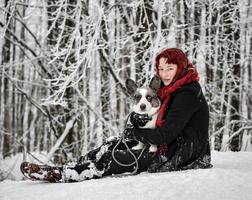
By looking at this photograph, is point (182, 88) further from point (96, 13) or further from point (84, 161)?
point (96, 13)

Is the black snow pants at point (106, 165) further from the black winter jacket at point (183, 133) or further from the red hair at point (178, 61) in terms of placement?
the red hair at point (178, 61)

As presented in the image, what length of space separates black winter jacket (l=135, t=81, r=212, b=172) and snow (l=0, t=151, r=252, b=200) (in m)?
0.42

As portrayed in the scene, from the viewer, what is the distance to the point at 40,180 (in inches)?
164

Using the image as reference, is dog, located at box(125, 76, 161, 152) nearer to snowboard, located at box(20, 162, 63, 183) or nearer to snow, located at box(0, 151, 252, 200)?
snow, located at box(0, 151, 252, 200)

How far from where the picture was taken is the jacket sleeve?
3.83 metres

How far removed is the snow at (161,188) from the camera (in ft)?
9.87

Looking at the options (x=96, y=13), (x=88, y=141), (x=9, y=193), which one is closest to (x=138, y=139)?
(x=9, y=193)

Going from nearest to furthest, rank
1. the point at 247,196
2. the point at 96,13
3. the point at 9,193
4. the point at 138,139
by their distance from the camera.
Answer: the point at 247,196 → the point at 9,193 → the point at 138,139 → the point at 96,13

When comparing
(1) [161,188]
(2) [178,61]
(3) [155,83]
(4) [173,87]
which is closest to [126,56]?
(3) [155,83]

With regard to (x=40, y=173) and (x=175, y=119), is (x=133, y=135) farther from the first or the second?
(x=40, y=173)

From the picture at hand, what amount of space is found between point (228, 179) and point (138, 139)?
1.06 m

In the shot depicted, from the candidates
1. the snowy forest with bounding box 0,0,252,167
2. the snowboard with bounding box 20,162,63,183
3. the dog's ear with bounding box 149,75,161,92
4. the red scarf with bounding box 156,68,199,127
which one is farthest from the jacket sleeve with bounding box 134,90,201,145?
the snowy forest with bounding box 0,0,252,167

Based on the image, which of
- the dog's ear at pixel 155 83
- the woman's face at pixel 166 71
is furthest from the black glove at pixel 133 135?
the woman's face at pixel 166 71

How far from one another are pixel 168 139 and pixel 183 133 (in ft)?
0.72
